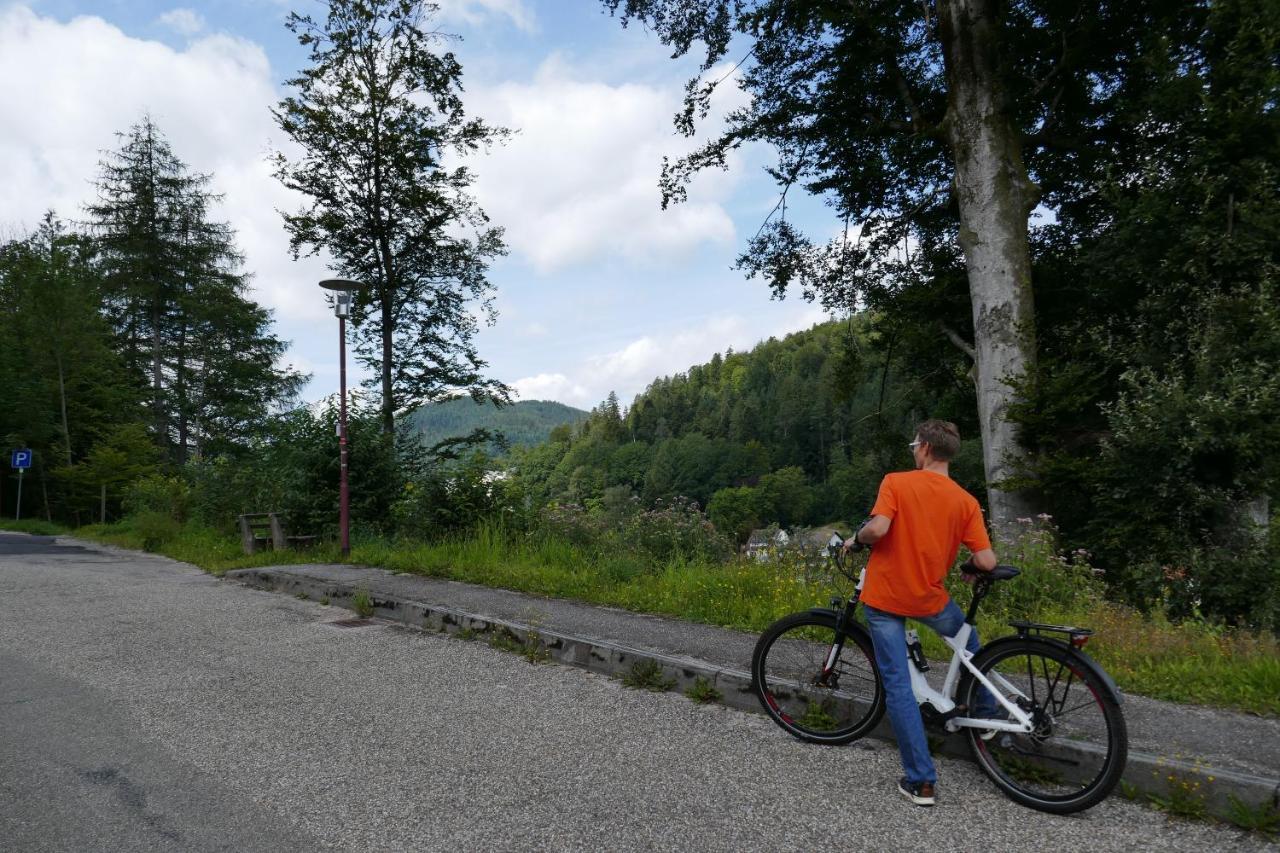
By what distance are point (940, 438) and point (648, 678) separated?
9.01 ft

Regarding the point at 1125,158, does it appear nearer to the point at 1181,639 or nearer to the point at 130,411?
the point at 1181,639

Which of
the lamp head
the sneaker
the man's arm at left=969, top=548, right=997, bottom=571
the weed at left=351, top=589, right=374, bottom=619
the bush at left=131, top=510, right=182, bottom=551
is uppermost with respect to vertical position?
the lamp head

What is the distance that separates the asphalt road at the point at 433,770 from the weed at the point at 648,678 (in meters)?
0.12

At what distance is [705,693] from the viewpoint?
15.8 feet

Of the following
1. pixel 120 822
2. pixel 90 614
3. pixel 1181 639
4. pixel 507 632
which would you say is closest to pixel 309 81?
pixel 90 614

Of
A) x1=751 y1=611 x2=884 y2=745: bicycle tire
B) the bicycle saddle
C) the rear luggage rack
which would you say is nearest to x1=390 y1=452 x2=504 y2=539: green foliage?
x1=751 y1=611 x2=884 y2=745: bicycle tire

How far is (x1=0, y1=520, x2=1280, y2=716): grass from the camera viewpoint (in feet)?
14.6

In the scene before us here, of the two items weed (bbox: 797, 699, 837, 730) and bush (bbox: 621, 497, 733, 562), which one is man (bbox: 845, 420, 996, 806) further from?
bush (bbox: 621, 497, 733, 562)

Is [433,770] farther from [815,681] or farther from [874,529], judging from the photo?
[874,529]

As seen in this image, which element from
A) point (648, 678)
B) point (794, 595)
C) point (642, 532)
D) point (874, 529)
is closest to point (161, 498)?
point (642, 532)

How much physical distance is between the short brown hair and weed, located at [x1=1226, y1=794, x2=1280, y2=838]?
184 cm

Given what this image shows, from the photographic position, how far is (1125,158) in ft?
39.3

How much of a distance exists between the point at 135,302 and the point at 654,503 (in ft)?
112

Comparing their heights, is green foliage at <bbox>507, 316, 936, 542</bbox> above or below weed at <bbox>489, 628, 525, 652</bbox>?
above
